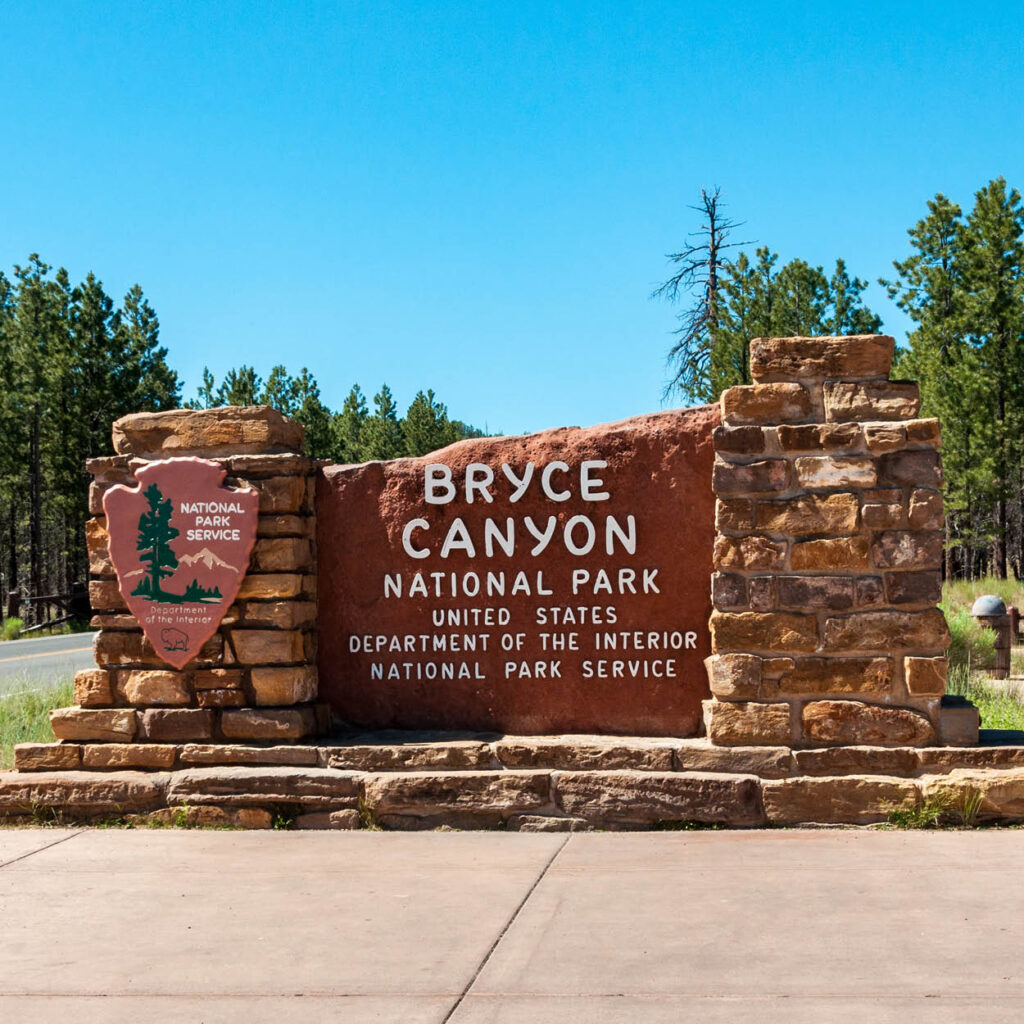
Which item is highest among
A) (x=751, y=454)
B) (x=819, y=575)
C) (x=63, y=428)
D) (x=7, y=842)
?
(x=63, y=428)

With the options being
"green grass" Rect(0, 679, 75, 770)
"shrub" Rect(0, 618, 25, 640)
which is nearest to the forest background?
"shrub" Rect(0, 618, 25, 640)

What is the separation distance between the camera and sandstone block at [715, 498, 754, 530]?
22.2 feet

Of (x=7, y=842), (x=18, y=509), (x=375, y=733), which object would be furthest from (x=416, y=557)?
(x=18, y=509)

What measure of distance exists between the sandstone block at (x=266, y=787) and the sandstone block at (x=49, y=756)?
694mm

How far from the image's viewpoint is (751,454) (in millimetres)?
6797

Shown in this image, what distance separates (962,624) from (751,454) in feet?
33.1

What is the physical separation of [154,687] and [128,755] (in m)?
0.41

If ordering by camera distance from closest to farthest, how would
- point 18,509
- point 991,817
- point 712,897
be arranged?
point 712,897 → point 991,817 → point 18,509

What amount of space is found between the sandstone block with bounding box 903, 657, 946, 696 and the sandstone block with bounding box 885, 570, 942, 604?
0.32 metres

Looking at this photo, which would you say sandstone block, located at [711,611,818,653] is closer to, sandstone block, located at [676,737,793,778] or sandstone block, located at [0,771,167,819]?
sandstone block, located at [676,737,793,778]

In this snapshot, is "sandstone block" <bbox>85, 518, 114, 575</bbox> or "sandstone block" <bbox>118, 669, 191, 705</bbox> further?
"sandstone block" <bbox>85, 518, 114, 575</bbox>

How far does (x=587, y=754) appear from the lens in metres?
6.78

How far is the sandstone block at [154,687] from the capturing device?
23.9 feet

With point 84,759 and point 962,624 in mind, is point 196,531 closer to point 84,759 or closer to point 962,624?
point 84,759
